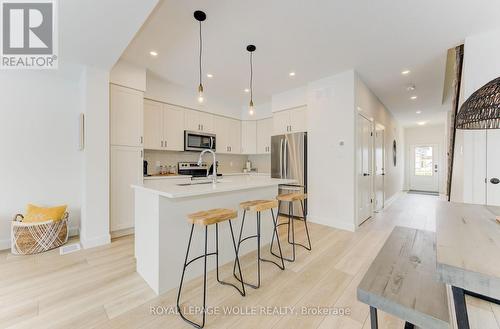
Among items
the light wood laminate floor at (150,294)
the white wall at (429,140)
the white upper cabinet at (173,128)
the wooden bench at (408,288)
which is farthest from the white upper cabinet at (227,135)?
the white wall at (429,140)

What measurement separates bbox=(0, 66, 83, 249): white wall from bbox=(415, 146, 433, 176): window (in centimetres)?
1107

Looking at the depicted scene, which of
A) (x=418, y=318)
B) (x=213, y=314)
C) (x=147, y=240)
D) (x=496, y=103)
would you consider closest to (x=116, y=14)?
(x=147, y=240)

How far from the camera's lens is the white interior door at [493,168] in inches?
92.5

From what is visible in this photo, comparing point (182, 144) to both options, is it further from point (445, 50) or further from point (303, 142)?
point (445, 50)

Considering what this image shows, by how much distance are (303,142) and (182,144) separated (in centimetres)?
245

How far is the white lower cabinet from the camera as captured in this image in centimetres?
309

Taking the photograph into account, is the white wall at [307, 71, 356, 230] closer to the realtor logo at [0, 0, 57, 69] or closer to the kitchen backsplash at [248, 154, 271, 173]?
the kitchen backsplash at [248, 154, 271, 173]

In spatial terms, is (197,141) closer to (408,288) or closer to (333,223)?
(333,223)

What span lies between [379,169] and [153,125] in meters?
5.26

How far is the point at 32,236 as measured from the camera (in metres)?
2.57

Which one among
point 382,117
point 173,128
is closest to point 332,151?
point 382,117

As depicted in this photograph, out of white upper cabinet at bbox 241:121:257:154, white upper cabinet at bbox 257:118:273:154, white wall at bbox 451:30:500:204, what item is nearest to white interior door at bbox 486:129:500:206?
white wall at bbox 451:30:500:204

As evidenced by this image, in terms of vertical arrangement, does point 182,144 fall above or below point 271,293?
above

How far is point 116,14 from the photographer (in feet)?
5.90
